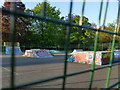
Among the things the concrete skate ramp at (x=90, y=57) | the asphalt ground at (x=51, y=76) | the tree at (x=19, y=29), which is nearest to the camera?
the asphalt ground at (x=51, y=76)

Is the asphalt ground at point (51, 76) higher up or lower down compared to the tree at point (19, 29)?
lower down

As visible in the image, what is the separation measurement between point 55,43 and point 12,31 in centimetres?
2562

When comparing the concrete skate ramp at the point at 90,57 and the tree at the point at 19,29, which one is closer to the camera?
the concrete skate ramp at the point at 90,57

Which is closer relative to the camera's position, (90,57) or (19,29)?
(90,57)

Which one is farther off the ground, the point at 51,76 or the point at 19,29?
the point at 19,29

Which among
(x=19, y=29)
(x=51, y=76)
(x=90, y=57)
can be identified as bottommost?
(x=51, y=76)

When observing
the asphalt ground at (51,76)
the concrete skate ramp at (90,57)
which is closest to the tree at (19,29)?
the concrete skate ramp at (90,57)

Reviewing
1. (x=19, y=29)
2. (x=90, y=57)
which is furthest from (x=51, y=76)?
(x=19, y=29)

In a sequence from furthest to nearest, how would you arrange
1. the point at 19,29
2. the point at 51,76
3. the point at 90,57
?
the point at 19,29, the point at 90,57, the point at 51,76

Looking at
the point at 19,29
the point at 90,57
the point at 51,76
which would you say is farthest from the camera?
the point at 19,29

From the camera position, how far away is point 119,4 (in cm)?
218

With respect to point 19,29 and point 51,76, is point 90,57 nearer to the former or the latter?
point 51,76

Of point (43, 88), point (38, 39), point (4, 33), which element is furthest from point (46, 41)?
point (43, 88)

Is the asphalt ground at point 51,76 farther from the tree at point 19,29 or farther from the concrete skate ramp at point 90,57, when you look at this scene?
the tree at point 19,29
